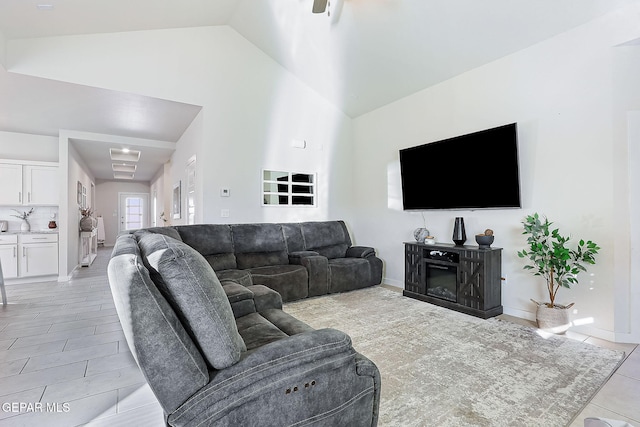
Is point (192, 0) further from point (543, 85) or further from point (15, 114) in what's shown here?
point (543, 85)

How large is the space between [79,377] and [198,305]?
1.87m

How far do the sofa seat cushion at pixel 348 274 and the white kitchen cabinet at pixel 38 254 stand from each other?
15.8 ft

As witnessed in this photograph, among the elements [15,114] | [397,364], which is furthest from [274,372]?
[15,114]

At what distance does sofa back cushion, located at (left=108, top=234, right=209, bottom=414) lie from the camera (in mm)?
972

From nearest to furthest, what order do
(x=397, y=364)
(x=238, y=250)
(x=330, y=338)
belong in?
(x=330, y=338) < (x=397, y=364) < (x=238, y=250)

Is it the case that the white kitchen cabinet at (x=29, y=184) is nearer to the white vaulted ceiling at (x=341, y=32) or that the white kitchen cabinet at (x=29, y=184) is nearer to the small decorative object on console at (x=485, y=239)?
the white vaulted ceiling at (x=341, y=32)

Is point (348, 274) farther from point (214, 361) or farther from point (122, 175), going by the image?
point (122, 175)

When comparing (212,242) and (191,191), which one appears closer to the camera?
(212,242)

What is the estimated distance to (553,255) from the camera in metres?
2.93

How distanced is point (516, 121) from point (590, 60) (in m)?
0.78

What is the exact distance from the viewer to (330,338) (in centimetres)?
129

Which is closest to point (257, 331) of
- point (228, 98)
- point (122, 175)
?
point (228, 98)

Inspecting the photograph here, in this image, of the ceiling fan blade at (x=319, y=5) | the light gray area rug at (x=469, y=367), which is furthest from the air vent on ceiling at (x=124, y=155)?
the light gray area rug at (x=469, y=367)

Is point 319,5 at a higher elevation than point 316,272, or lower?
higher
